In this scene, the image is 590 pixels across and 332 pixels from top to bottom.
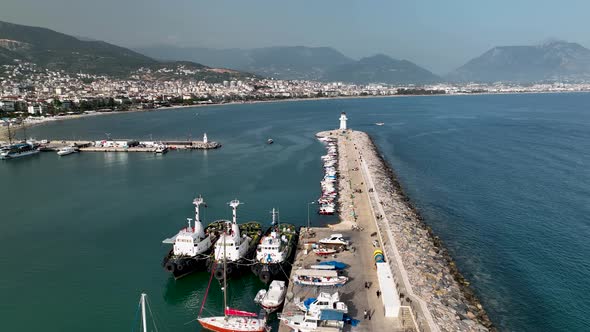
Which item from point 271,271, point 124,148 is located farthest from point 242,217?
point 124,148

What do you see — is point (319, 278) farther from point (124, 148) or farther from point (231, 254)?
point (124, 148)

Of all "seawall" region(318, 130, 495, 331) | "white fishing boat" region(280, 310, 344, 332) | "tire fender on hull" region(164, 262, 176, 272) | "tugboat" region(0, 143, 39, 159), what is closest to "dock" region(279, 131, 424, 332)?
"white fishing boat" region(280, 310, 344, 332)

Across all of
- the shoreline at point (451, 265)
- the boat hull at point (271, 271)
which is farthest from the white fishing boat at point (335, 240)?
the shoreline at point (451, 265)

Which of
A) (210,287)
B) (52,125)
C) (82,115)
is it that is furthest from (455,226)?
(82,115)

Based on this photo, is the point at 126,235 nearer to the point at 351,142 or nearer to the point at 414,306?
the point at 414,306

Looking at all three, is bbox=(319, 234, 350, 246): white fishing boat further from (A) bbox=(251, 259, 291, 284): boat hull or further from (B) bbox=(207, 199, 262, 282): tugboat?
(B) bbox=(207, 199, 262, 282): tugboat

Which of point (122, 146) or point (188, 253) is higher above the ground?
point (122, 146)
